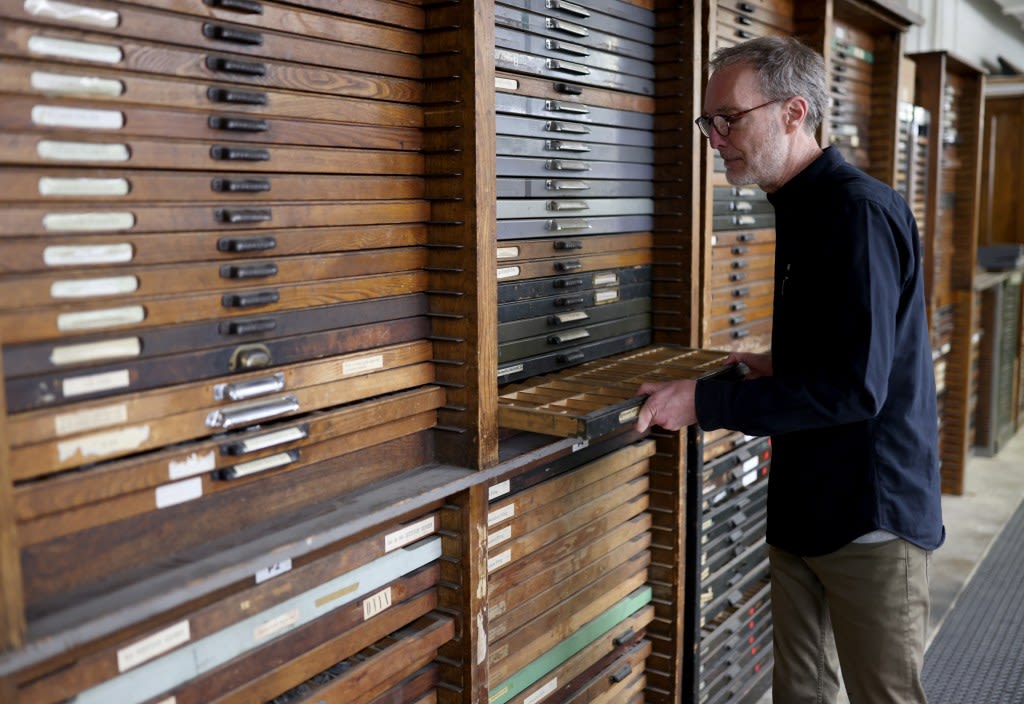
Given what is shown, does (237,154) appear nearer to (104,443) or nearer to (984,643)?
(104,443)

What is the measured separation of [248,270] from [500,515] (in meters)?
0.85

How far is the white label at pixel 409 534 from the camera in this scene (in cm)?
175

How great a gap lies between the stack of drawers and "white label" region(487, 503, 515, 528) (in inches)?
7.3

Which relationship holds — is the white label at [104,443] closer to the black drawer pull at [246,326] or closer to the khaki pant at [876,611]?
the black drawer pull at [246,326]

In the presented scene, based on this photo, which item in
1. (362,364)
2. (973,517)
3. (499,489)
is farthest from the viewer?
(973,517)

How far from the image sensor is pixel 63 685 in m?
1.21

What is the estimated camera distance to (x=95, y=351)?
1.28 metres

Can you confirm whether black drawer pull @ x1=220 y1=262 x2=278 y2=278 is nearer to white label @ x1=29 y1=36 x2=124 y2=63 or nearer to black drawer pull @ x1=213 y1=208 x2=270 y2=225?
black drawer pull @ x1=213 y1=208 x2=270 y2=225

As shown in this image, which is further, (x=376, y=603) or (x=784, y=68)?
(x=784, y=68)

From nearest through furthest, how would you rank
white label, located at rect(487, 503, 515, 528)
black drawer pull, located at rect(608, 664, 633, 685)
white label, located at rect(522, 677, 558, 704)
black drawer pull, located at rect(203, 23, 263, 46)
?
black drawer pull, located at rect(203, 23, 263, 46)
white label, located at rect(487, 503, 515, 528)
white label, located at rect(522, 677, 558, 704)
black drawer pull, located at rect(608, 664, 633, 685)

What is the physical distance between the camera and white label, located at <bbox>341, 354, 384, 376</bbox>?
1.68 meters

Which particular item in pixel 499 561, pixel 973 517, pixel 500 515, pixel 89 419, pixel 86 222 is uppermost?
pixel 86 222

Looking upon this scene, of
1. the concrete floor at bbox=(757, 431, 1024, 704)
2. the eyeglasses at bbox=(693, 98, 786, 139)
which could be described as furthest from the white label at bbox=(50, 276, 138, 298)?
the concrete floor at bbox=(757, 431, 1024, 704)

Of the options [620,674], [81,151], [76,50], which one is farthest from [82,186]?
[620,674]
